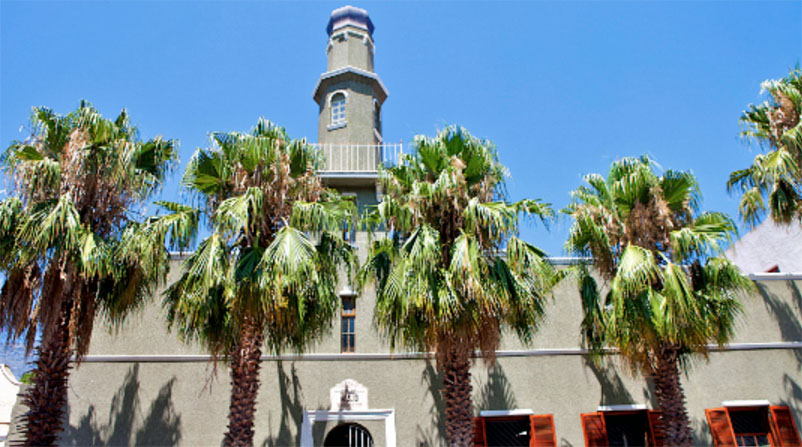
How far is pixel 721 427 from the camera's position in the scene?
1277cm

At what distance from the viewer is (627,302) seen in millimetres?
9648

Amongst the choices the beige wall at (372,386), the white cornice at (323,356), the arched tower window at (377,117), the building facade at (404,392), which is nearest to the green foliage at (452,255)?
the building facade at (404,392)

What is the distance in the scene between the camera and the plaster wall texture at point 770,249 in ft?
60.6

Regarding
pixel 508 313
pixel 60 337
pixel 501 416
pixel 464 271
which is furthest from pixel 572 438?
pixel 60 337

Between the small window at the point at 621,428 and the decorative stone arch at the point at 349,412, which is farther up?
the decorative stone arch at the point at 349,412

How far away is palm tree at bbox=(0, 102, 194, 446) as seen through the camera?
839 cm

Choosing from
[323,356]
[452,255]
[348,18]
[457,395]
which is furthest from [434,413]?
[348,18]

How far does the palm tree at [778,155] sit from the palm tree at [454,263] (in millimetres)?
5122

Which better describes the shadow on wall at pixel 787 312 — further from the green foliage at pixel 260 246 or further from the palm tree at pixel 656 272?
the green foliage at pixel 260 246

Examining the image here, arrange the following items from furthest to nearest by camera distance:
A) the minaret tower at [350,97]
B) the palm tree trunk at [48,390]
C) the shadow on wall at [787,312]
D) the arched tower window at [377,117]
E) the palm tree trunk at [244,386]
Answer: the arched tower window at [377,117] → the minaret tower at [350,97] → the shadow on wall at [787,312] → the palm tree trunk at [244,386] → the palm tree trunk at [48,390]

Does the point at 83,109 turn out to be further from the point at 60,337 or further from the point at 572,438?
the point at 572,438

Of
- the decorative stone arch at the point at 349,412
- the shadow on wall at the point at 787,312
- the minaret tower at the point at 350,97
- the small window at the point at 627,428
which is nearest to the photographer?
the decorative stone arch at the point at 349,412

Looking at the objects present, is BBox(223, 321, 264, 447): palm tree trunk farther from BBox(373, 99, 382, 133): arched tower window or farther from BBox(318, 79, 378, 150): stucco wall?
BBox(373, 99, 382, 133): arched tower window

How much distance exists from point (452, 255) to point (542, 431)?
238 inches
